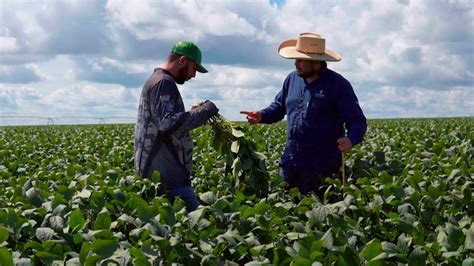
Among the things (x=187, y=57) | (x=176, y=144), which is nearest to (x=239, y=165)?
(x=176, y=144)

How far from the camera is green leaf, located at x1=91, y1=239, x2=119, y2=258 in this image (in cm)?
360

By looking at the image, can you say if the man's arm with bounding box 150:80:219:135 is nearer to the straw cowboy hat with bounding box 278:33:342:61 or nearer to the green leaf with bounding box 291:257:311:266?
the straw cowboy hat with bounding box 278:33:342:61

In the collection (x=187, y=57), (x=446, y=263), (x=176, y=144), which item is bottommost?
A: (x=446, y=263)

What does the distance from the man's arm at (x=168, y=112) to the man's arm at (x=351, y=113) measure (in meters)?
1.59

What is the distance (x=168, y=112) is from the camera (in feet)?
17.2

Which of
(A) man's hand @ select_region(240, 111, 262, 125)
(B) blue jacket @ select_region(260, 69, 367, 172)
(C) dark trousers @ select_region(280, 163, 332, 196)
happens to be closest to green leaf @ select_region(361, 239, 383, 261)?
(B) blue jacket @ select_region(260, 69, 367, 172)

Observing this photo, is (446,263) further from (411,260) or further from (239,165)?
(239,165)

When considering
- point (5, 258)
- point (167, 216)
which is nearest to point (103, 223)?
point (167, 216)

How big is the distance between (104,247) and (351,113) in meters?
3.25

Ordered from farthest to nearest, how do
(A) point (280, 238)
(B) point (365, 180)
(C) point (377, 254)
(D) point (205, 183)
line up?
1. (D) point (205, 183)
2. (B) point (365, 180)
3. (A) point (280, 238)
4. (C) point (377, 254)

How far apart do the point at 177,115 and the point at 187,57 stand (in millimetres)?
524

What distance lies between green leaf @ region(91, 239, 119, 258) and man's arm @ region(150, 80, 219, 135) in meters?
1.72

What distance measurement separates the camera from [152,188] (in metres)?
5.60

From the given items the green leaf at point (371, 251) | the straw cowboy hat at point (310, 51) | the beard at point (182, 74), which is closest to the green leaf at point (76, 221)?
the beard at point (182, 74)
